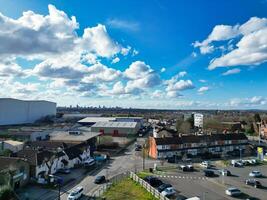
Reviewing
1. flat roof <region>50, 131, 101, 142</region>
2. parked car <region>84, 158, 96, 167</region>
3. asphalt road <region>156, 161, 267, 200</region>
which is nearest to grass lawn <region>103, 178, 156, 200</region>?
asphalt road <region>156, 161, 267, 200</region>

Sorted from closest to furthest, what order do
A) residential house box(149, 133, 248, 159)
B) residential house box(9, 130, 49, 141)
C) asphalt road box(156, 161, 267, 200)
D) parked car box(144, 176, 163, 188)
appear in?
1. asphalt road box(156, 161, 267, 200)
2. parked car box(144, 176, 163, 188)
3. residential house box(149, 133, 248, 159)
4. residential house box(9, 130, 49, 141)

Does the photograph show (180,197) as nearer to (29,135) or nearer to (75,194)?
(75,194)

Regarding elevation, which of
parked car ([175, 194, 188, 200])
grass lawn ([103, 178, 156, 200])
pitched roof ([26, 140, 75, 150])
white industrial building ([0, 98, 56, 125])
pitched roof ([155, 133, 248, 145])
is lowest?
grass lawn ([103, 178, 156, 200])

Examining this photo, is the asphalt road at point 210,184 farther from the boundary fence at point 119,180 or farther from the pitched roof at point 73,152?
the pitched roof at point 73,152

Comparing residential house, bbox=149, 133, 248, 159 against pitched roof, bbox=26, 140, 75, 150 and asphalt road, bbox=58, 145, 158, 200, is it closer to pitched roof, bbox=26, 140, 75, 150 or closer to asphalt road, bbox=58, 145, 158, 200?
asphalt road, bbox=58, 145, 158, 200

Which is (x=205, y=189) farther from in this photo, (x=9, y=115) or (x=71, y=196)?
(x=9, y=115)

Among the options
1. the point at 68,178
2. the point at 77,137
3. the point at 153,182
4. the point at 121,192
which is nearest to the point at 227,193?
the point at 153,182
